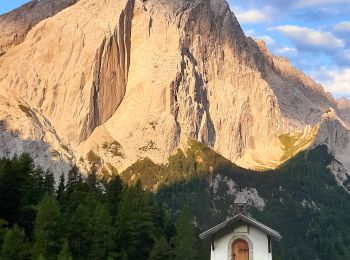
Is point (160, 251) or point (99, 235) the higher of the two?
point (160, 251)

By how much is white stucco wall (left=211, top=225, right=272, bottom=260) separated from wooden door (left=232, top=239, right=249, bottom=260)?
7.3 inches

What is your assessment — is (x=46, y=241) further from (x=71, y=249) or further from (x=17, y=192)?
(x=17, y=192)

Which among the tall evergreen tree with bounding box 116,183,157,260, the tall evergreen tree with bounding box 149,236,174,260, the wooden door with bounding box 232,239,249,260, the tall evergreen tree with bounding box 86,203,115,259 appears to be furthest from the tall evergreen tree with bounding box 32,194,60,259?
the tall evergreen tree with bounding box 149,236,174,260

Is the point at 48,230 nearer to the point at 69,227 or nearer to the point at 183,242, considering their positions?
the point at 69,227

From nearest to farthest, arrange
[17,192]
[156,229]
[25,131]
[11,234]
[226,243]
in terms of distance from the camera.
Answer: [226,243] → [11,234] → [17,192] → [156,229] → [25,131]

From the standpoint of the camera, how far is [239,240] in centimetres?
2991

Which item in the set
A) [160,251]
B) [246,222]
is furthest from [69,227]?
[246,222]

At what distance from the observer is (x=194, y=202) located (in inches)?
7751

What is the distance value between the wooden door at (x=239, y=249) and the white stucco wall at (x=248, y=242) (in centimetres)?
18

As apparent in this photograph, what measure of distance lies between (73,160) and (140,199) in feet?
432

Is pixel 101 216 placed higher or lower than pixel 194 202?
lower

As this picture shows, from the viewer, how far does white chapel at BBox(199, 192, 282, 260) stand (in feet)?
97.2

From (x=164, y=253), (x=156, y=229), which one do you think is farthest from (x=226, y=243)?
(x=156, y=229)

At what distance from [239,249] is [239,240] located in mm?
413
